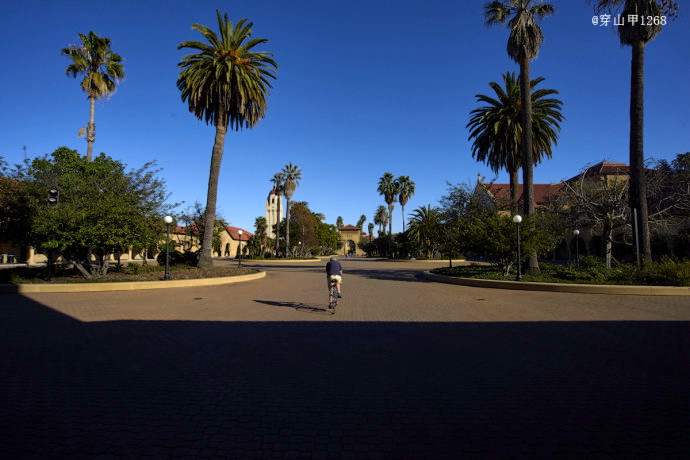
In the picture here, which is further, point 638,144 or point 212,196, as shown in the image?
point 212,196

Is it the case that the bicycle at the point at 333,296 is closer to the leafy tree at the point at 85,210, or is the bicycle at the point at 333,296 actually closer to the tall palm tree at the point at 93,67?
the leafy tree at the point at 85,210

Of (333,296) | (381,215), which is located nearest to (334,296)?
(333,296)

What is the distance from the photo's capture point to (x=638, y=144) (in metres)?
17.0

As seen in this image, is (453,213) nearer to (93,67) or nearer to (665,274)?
(665,274)

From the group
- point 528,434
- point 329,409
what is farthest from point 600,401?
point 329,409

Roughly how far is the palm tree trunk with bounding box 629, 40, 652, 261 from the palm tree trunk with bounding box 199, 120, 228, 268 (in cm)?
2114

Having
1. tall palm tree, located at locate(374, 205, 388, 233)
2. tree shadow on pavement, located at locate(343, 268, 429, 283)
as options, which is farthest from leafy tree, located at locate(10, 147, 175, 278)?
tall palm tree, located at locate(374, 205, 388, 233)

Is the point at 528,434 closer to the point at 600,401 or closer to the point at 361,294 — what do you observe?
the point at 600,401

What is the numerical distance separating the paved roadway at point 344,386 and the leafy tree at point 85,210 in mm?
6615

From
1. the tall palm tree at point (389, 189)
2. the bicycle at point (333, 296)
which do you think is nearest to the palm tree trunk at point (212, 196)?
the bicycle at point (333, 296)

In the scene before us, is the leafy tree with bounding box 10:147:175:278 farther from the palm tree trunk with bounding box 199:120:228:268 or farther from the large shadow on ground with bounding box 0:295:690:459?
the large shadow on ground with bounding box 0:295:690:459

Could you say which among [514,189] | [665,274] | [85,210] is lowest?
[665,274]

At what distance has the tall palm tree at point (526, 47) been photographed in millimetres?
18453

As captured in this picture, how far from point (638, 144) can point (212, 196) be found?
21677 millimetres
